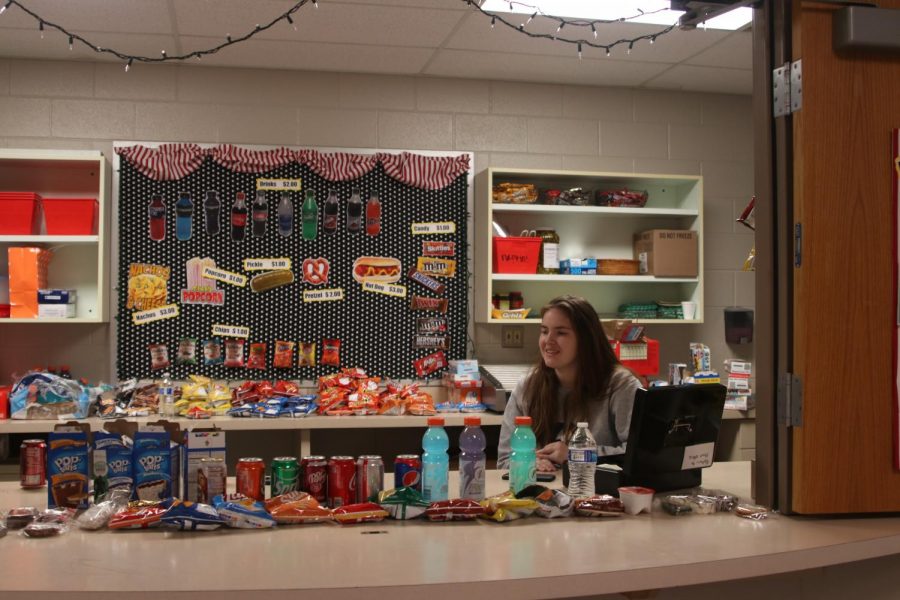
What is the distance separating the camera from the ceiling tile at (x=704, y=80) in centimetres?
511

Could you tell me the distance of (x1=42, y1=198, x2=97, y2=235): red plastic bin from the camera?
4668 mm

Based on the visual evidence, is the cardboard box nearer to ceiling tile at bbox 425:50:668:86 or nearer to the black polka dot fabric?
ceiling tile at bbox 425:50:668:86

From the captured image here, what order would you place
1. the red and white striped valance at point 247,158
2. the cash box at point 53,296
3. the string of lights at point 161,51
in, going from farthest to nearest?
1. the red and white striped valance at point 247,158
2. the cash box at point 53,296
3. the string of lights at point 161,51

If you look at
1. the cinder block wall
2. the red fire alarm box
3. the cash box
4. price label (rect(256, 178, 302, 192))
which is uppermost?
the cinder block wall

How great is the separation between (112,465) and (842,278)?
6.24ft

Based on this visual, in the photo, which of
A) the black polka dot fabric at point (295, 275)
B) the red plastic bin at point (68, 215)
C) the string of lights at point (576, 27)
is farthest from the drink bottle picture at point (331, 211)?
the string of lights at point (576, 27)

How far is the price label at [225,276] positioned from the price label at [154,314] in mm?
260

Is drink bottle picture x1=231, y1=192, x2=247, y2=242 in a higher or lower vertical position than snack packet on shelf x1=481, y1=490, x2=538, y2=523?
higher

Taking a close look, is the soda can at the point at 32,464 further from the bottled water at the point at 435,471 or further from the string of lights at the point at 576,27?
the string of lights at the point at 576,27

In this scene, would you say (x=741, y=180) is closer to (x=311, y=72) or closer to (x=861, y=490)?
(x=311, y=72)

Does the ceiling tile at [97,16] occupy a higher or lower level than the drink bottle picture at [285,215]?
higher

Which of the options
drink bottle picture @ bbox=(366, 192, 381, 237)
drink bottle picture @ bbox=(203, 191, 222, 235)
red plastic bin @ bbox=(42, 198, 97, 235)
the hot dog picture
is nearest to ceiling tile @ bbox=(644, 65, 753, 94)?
drink bottle picture @ bbox=(366, 192, 381, 237)

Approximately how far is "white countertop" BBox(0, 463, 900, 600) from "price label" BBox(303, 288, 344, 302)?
303 centimetres

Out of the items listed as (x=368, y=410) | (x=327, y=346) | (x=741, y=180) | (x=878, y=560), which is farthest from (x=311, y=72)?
(x=878, y=560)
